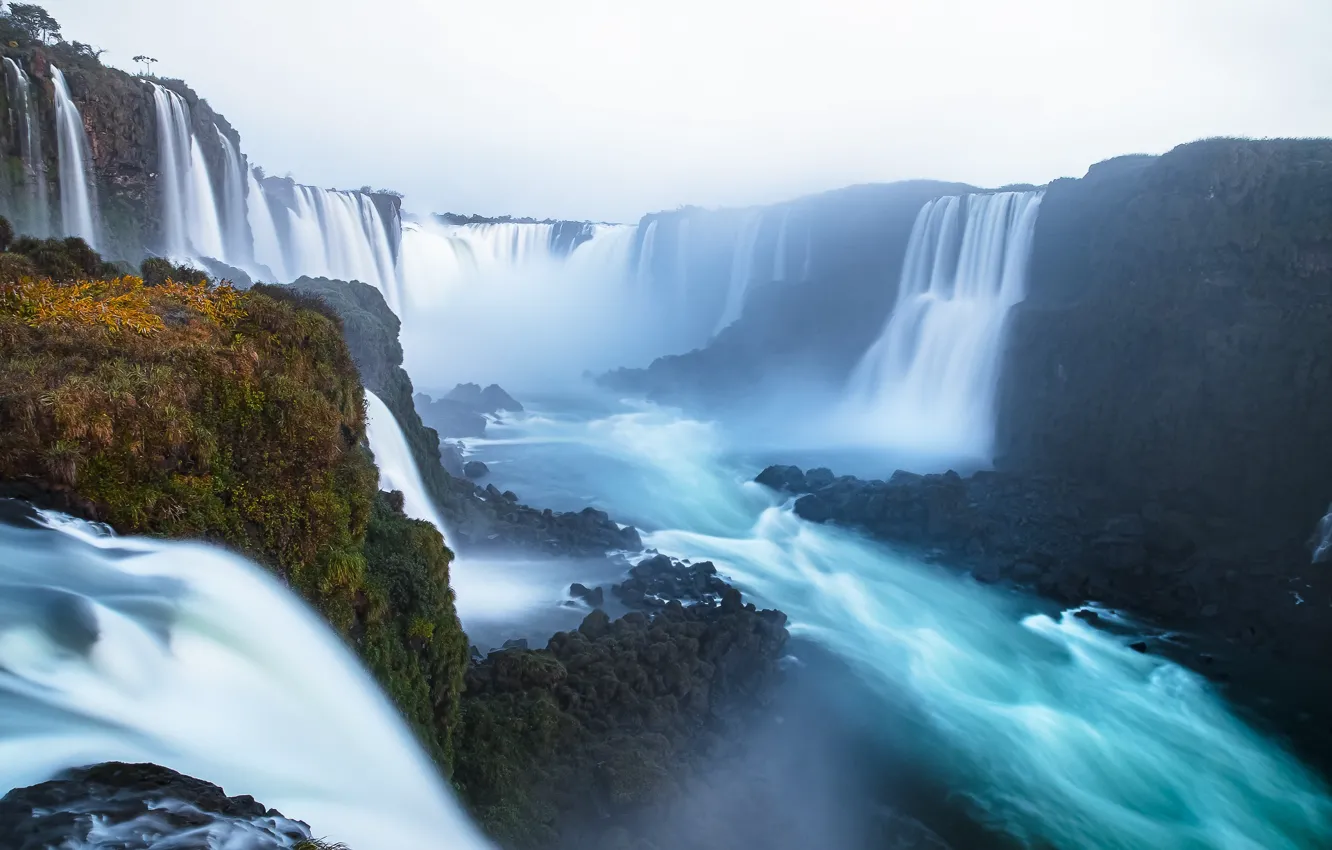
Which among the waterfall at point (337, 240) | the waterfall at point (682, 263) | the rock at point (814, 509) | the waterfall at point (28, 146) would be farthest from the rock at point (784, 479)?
the waterfall at point (682, 263)

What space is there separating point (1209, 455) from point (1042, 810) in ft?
55.7

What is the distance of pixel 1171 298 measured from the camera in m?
23.9

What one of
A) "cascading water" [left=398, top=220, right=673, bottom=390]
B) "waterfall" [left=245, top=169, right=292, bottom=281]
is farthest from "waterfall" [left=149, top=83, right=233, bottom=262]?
"cascading water" [left=398, top=220, right=673, bottom=390]

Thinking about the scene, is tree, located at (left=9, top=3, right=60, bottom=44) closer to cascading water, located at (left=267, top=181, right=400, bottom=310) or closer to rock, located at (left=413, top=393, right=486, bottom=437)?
cascading water, located at (left=267, top=181, right=400, bottom=310)

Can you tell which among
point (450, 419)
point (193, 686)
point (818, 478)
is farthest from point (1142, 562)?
point (450, 419)

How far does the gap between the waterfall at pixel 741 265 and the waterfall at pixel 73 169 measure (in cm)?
3824

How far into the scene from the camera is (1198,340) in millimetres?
23188

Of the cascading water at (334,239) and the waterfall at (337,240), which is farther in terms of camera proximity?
the waterfall at (337,240)

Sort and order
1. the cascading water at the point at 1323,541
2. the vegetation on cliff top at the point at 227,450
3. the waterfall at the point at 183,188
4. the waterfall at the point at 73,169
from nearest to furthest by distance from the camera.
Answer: the vegetation on cliff top at the point at 227,450
the cascading water at the point at 1323,541
the waterfall at the point at 73,169
the waterfall at the point at 183,188

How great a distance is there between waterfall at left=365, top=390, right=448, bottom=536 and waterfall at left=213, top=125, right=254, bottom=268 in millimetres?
18264

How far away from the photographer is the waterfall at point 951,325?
3020 cm

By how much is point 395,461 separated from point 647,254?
4635 centimetres

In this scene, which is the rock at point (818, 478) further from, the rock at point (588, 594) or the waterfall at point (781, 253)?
the waterfall at point (781, 253)

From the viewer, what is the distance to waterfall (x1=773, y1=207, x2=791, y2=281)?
50.4m
